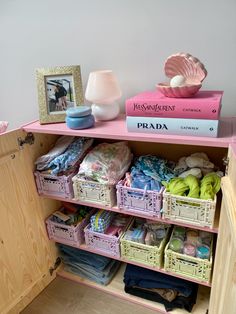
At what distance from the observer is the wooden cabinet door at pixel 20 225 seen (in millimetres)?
1139

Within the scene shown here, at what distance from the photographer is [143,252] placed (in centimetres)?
115

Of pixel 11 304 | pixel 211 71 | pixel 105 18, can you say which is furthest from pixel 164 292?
pixel 105 18

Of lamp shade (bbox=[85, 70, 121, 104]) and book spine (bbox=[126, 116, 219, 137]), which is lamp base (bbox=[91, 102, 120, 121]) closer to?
lamp shade (bbox=[85, 70, 121, 104])

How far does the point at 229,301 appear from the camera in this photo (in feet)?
2.19

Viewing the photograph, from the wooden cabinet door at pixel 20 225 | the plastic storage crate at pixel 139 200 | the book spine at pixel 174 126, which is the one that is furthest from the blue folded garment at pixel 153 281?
the book spine at pixel 174 126

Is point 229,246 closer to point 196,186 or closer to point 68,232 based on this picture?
point 196,186

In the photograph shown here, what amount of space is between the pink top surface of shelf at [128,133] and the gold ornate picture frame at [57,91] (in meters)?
0.05

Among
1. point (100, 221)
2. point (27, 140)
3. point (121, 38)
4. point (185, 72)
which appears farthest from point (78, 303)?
point (121, 38)

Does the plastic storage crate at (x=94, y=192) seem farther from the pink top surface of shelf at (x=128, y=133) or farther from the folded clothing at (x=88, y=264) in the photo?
the folded clothing at (x=88, y=264)

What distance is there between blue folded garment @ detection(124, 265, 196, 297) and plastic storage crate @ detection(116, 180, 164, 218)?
1.30 ft

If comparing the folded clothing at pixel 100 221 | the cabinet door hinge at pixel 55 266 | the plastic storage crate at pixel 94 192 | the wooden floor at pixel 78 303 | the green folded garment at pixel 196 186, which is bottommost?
the wooden floor at pixel 78 303

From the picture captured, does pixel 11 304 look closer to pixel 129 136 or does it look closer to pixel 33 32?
pixel 129 136

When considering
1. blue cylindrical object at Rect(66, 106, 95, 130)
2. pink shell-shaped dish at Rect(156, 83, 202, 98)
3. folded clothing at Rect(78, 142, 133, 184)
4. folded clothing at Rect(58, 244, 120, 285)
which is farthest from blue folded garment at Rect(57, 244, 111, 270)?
pink shell-shaped dish at Rect(156, 83, 202, 98)

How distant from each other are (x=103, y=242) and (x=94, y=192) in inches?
11.0
